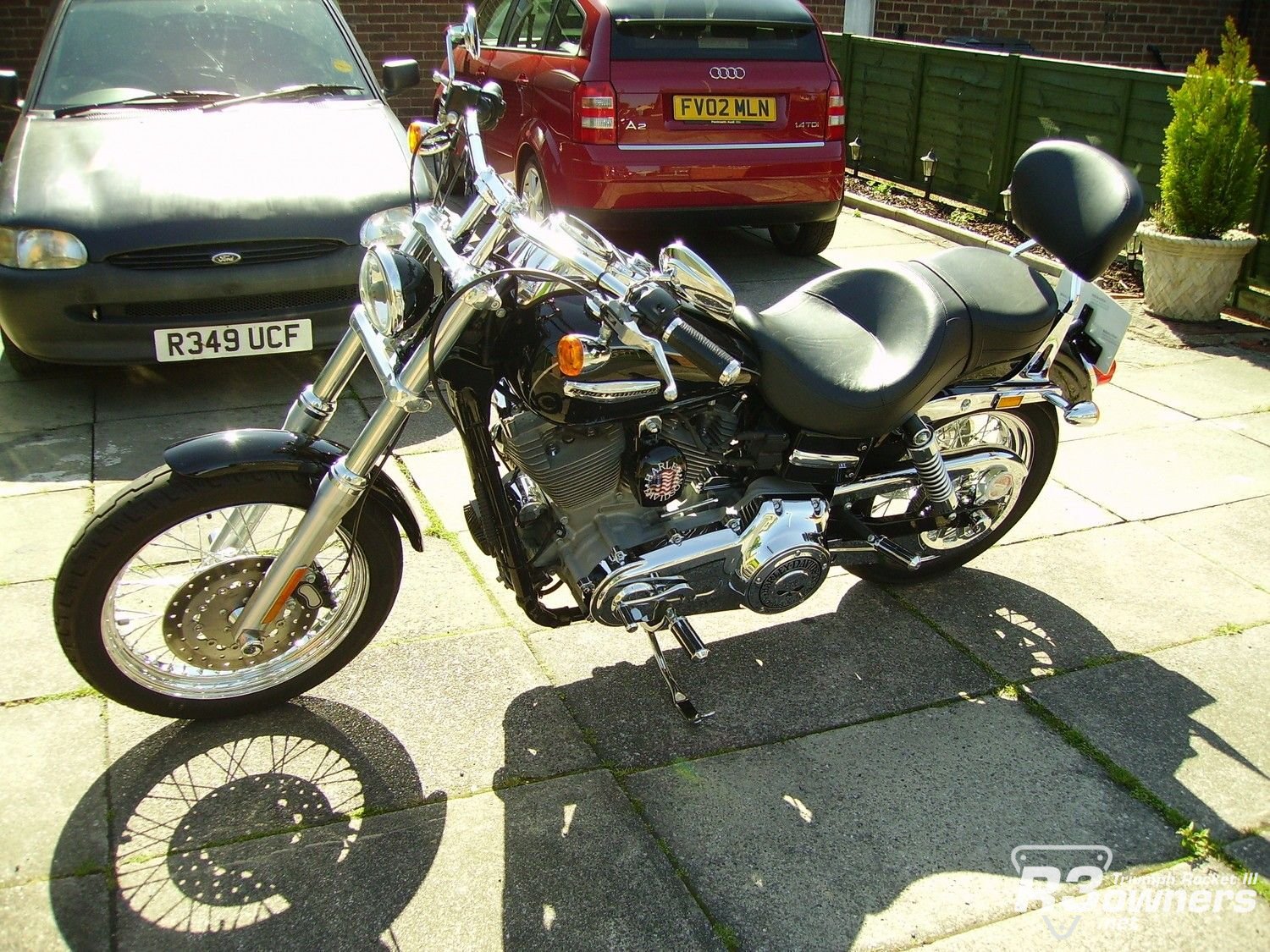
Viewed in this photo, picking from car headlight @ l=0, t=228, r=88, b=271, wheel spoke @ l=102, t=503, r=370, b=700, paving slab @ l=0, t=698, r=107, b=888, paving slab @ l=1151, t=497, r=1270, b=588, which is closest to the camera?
paving slab @ l=0, t=698, r=107, b=888

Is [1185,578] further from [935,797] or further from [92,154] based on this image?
[92,154]

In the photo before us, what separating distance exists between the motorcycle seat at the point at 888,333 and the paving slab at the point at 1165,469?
1.41m

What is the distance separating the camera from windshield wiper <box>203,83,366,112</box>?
219 inches

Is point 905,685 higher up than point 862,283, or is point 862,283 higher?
point 862,283

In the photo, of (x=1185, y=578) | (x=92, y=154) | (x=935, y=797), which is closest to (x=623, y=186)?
(x=92, y=154)

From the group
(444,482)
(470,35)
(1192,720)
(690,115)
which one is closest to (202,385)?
(444,482)

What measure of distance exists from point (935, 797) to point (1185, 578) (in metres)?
1.62

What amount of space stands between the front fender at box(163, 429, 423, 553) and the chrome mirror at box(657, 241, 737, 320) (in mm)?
891

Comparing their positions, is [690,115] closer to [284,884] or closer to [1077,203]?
[1077,203]

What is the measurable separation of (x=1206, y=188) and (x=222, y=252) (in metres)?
5.32

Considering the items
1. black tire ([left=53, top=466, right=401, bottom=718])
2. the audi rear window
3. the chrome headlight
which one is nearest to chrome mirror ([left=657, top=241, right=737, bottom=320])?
the chrome headlight

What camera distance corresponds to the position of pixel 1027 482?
3.90m

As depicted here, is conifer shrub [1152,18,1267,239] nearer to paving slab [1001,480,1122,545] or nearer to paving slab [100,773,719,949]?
paving slab [1001,480,1122,545]

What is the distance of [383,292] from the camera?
2680mm
